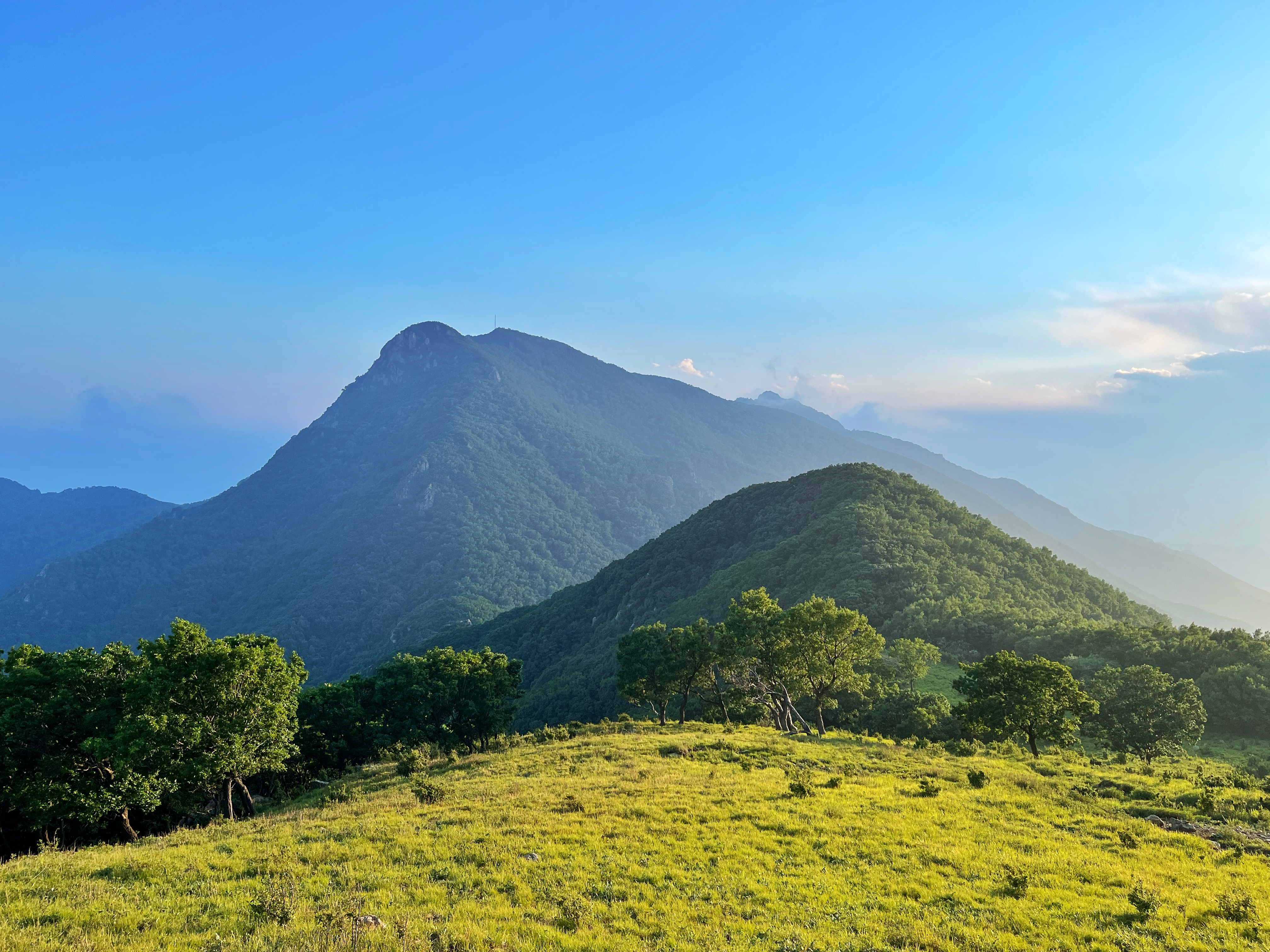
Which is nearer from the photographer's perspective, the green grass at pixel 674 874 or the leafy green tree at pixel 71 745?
the green grass at pixel 674 874

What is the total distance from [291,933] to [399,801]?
1684cm

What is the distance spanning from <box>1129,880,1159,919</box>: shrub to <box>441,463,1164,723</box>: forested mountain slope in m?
81.5

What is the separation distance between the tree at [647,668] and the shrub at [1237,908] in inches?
1856

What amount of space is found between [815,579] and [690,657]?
230ft

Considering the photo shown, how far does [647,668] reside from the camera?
2454 inches

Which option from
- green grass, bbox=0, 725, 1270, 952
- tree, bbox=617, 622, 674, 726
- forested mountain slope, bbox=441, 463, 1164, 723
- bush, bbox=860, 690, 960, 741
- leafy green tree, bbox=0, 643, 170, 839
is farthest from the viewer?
forested mountain slope, bbox=441, 463, 1164, 723

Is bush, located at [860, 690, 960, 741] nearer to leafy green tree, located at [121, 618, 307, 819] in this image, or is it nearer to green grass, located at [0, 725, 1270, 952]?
green grass, located at [0, 725, 1270, 952]

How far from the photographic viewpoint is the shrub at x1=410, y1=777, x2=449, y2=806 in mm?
28828

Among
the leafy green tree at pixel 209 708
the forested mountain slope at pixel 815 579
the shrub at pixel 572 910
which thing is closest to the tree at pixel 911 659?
the forested mountain slope at pixel 815 579

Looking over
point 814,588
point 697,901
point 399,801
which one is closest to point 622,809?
point 697,901

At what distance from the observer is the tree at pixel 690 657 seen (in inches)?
2377

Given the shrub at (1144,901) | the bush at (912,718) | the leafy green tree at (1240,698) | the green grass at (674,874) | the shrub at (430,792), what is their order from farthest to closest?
the bush at (912,718), the leafy green tree at (1240,698), the shrub at (430,792), the shrub at (1144,901), the green grass at (674,874)

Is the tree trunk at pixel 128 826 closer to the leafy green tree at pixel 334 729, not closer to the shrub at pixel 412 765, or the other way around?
the shrub at pixel 412 765

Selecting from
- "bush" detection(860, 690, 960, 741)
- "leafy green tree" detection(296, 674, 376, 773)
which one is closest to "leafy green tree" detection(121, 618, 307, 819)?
"leafy green tree" detection(296, 674, 376, 773)
